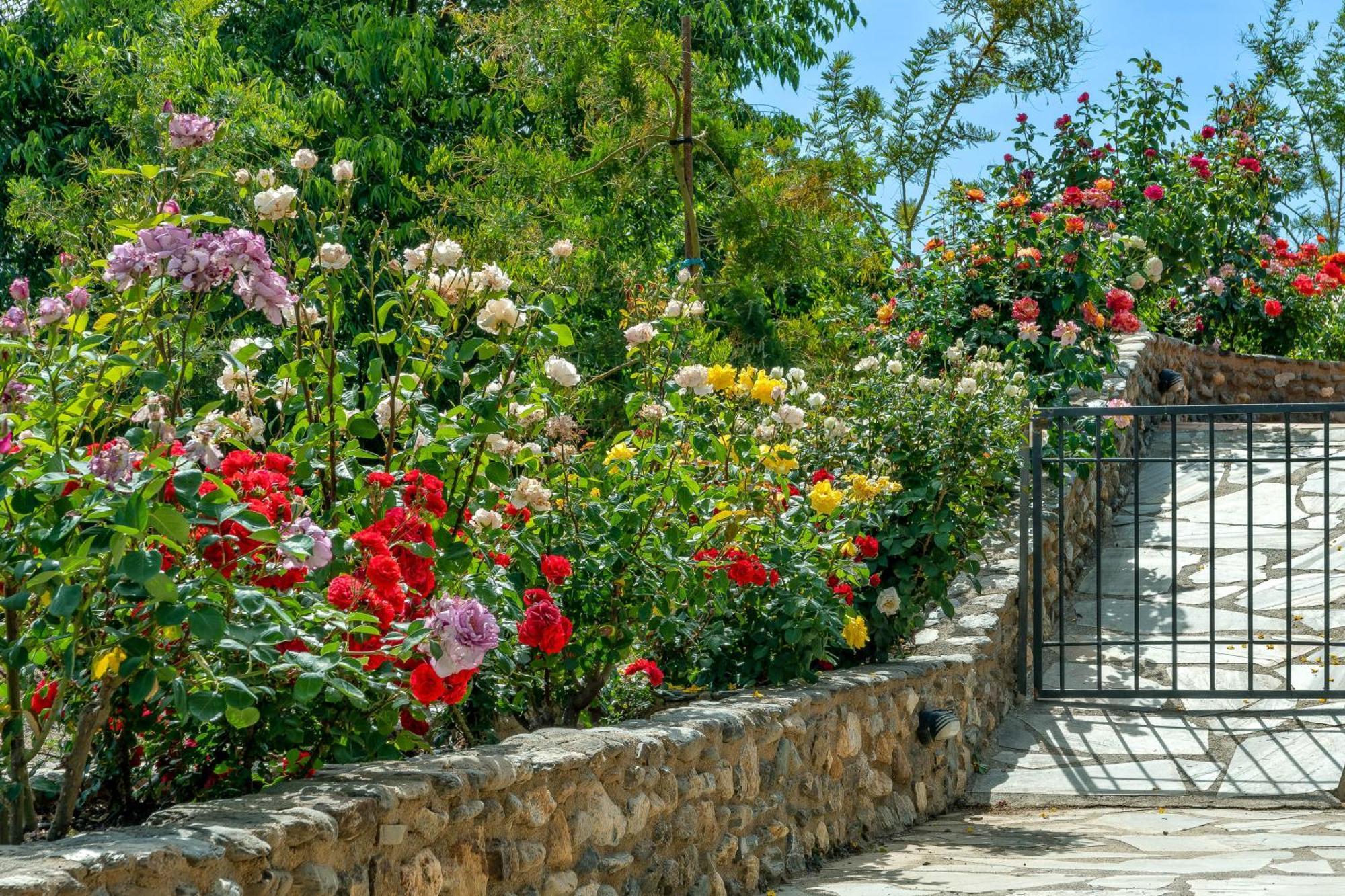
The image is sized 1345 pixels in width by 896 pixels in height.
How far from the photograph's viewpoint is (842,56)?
11.6 m

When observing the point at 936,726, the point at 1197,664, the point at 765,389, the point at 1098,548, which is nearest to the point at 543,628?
the point at 765,389

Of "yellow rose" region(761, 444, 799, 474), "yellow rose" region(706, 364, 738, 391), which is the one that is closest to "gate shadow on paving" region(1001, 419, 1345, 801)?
"yellow rose" region(761, 444, 799, 474)

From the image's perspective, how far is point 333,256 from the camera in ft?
10.1

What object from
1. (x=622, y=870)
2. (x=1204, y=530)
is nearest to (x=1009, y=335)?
(x=1204, y=530)

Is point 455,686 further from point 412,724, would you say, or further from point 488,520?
point 488,520

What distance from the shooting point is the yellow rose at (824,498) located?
13.7 ft

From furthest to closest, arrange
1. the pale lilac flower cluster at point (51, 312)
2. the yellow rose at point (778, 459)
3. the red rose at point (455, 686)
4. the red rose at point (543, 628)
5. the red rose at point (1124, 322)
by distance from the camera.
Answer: the red rose at point (1124, 322) < the yellow rose at point (778, 459) < the red rose at point (543, 628) < the red rose at point (455, 686) < the pale lilac flower cluster at point (51, 312)

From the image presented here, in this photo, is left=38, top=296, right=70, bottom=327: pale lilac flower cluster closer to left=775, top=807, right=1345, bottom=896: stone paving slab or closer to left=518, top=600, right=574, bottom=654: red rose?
left=518, top=600, right=574, bottom=654: red rose

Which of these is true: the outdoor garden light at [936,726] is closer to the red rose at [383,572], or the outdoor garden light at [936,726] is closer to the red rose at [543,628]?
the red rose at [543,628]

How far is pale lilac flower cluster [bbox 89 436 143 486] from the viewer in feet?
6.94

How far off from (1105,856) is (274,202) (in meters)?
2.96

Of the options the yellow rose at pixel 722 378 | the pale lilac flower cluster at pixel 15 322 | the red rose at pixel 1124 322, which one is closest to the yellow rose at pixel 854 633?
the yellow rose at pixel 722 378

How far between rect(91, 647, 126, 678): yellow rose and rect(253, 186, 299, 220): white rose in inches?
41.1

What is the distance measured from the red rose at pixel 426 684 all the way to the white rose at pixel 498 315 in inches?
31.6
